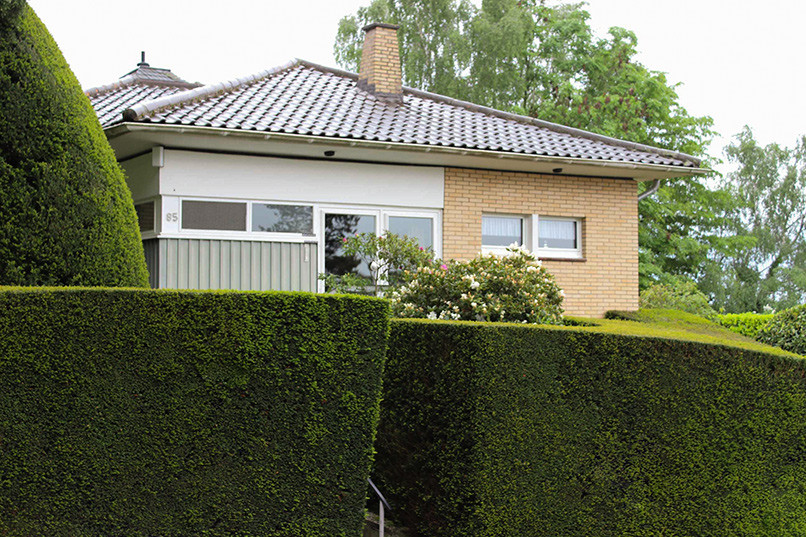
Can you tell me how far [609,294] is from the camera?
1659 cm

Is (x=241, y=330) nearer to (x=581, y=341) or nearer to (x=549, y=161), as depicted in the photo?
(x=581, y=341)

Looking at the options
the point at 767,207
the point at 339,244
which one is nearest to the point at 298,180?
the point at 339,244

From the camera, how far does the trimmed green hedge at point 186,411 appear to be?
4.83 m

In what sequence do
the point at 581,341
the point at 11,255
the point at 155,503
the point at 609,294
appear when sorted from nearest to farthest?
the point at 155,503 < the point at 11,255 < the point at 581,341 < the point at 609,294

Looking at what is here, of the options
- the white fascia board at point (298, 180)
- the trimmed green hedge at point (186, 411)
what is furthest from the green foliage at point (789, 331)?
the trimmed green hedge at point (186, 411)

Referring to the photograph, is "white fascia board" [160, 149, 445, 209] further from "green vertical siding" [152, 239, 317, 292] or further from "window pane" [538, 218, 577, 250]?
"window pane" [538, 218, 577, 250]

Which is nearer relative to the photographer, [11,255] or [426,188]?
[11,255]

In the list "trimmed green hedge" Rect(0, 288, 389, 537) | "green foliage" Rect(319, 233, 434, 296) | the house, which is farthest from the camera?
the house

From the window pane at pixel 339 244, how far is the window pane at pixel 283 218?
371 millimetres

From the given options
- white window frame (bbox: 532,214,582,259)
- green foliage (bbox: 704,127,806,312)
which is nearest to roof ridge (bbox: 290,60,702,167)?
white window frame (bbox: 532,214,582,259)

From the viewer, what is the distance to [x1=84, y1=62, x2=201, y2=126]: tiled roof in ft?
53.6

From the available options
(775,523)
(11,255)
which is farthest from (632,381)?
(11,255)

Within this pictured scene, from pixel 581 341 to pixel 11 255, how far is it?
13.3 feet

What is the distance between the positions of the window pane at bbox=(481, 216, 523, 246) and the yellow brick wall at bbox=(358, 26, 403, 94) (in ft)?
12.7
